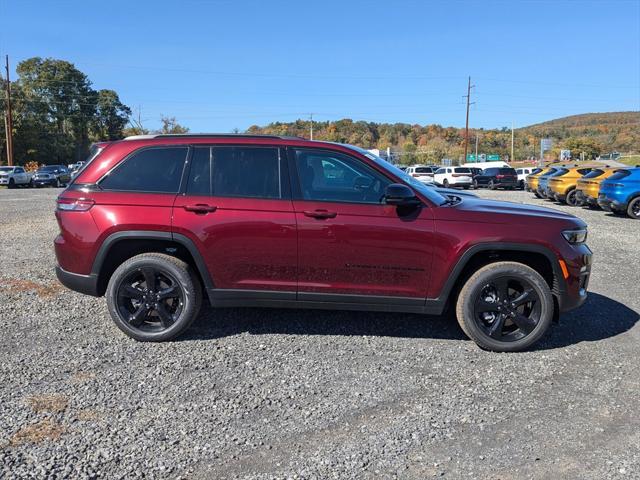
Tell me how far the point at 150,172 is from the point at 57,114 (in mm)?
83650

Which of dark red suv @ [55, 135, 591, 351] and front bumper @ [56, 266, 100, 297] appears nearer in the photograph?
dark red suv @ [55, 135, 591, 351]

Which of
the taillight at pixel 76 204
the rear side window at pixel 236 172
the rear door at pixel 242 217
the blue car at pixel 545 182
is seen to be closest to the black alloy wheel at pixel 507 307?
the rear door at pixel 242 217

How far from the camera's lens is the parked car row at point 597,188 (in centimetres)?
1500

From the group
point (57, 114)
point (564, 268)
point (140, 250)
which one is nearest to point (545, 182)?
point (564, 268)

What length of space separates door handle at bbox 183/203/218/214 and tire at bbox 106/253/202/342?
0.48 meters

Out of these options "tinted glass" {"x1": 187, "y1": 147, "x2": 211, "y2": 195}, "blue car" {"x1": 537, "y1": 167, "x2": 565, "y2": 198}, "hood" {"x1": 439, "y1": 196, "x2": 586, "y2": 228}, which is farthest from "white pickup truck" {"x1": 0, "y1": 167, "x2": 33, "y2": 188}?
"hood" {"x1": 439, "y1": 196, "x2": 586, "y2": 228}

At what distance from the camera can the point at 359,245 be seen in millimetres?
4441

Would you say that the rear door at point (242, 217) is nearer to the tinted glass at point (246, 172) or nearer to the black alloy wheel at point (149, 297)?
the tinted glass at point (246, 172)

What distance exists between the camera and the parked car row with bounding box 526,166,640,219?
1500 cm

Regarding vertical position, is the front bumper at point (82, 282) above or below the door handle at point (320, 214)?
below

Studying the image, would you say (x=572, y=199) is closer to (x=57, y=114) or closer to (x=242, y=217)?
(x=242, y=217)

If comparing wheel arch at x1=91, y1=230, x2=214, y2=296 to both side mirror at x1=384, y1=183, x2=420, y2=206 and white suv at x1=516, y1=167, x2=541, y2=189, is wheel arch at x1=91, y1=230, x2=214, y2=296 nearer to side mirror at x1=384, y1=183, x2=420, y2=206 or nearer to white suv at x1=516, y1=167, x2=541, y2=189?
side mirror at x1=384, y1=183, x2=420, y2=206

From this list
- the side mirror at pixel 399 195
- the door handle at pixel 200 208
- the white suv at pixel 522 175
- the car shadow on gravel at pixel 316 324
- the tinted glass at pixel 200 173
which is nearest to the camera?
the side mirror at pixel 399 195

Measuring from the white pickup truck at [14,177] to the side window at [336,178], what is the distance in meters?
37.7
